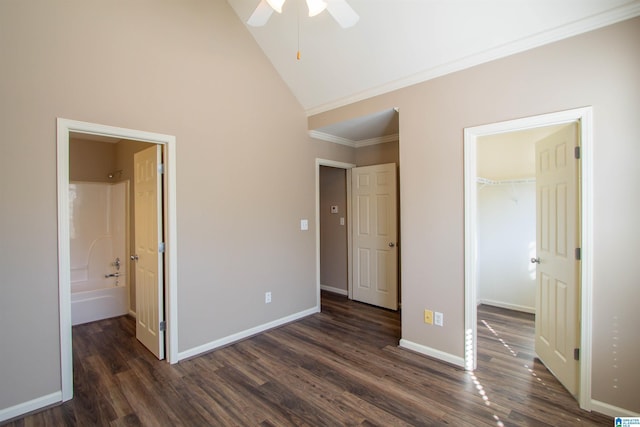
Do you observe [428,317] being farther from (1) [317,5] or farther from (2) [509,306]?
(1) [317,5]

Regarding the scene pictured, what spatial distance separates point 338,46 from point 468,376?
322cm

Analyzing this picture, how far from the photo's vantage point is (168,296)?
2.84m

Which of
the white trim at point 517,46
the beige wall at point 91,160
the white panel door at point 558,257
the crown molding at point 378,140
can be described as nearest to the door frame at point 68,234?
the white trim at point 517,46

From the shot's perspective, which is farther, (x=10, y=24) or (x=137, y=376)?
(x=137, y=376)

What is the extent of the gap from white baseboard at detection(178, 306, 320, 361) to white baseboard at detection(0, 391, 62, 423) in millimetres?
892

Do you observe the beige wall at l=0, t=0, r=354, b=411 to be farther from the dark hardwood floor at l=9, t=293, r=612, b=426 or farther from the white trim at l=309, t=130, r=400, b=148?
the dark hardwood floor at l=9, t=293, r=612, b=426

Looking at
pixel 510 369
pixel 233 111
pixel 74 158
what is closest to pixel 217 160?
pixel 233 111

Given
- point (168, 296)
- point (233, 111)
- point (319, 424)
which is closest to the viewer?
point (319, 424)

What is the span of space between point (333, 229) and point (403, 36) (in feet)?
10.3

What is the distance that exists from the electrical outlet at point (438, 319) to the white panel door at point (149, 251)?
2.56 metres

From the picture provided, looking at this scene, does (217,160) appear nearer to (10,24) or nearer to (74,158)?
(10,24)

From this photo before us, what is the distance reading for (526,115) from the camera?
7.69ft

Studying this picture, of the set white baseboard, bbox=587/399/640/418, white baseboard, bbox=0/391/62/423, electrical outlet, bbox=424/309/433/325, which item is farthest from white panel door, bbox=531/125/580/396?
white baseboard, bbox=0/391/62/423

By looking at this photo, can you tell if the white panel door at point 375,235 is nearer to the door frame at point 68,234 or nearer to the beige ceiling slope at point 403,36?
the beige ceiling slope at point 403,36
